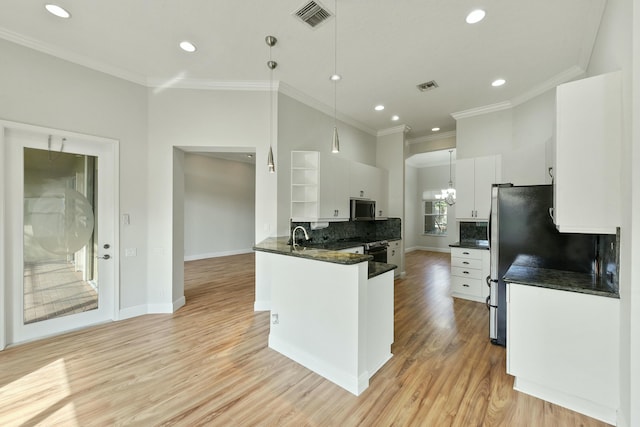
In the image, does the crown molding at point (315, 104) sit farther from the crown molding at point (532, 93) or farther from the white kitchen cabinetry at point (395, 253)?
the white kitchen cabinetry at point (395, 253)

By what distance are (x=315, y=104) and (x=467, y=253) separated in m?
3.68

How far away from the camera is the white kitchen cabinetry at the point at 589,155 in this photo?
1.81 meters

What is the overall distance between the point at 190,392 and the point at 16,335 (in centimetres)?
242

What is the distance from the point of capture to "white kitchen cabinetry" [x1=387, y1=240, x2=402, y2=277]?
5.49 metres

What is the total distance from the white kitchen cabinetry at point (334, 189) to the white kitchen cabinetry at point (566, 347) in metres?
2.77

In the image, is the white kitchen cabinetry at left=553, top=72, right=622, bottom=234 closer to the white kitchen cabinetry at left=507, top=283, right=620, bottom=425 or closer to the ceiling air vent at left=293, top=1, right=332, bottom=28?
the white kitchen cabinetry at left=507, top=283, right=620, bottom=425

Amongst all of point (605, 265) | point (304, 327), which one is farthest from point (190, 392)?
point (605, 265)

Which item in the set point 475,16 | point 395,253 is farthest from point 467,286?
point 475,16

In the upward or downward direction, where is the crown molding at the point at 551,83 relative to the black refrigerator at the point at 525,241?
upward

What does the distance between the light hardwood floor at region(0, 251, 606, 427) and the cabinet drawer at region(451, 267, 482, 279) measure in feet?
3.50

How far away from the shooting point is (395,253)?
5.68 meters

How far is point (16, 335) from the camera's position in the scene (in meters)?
2.90

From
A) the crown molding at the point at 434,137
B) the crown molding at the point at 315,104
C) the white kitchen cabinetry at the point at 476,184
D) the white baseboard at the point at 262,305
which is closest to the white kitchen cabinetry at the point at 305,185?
the crown molding at the point at 315,104

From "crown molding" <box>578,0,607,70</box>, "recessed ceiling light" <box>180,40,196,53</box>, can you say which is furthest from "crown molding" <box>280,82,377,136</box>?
"crown molding" <box>578,0,607,70</box>
